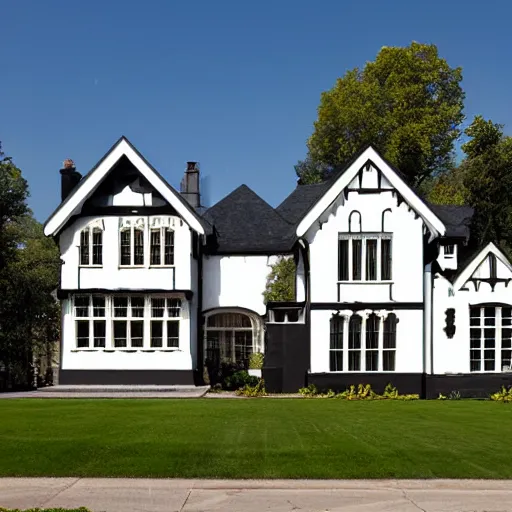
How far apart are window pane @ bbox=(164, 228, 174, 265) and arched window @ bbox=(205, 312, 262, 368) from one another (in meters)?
2.91

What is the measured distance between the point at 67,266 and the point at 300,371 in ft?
29.7

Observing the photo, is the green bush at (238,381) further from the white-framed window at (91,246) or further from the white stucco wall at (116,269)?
the white-framed window at (91,246)

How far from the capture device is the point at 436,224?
1022 inches

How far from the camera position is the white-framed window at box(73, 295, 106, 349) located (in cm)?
2798

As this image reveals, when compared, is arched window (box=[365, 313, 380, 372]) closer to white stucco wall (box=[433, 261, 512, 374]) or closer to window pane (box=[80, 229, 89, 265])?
white stucco wall (box=[433, 261, 512, 374])

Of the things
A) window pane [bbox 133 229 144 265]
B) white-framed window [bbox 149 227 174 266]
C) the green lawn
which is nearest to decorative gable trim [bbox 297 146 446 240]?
white-framed window [bbox 149 227 174 266]

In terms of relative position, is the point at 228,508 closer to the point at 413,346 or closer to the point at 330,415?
the point at 330,415

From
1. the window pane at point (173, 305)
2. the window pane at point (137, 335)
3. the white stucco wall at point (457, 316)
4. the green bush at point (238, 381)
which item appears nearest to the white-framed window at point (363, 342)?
the white stucco wall at point (457, 316)

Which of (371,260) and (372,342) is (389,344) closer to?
(372,342)

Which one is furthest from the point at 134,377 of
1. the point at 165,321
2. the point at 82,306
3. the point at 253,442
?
the point at 253,442

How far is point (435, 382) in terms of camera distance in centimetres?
2641

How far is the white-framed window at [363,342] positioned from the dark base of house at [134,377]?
17.6 ft

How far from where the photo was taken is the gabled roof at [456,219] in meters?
27.7

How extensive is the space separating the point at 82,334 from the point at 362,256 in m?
10.3
